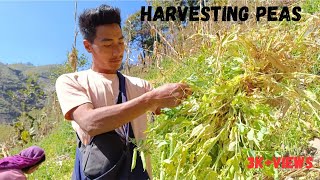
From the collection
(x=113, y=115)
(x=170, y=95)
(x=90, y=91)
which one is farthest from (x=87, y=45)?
(x=170, y=95)

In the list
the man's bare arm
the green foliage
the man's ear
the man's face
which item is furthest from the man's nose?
the green foliage

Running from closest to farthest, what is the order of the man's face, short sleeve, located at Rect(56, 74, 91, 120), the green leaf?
the green leaf < short sleeve, located at Rect(56, 74, 91, 120) < the man's face

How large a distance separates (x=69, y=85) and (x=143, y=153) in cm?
48

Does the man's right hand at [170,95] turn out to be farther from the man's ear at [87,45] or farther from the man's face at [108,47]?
the man's ear at [87,45]

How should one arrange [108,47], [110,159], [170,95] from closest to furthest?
[170,95]
[110,159]
[108,47]

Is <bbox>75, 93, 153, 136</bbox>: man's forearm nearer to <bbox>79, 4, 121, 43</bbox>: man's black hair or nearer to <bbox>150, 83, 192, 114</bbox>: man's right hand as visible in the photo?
<bbox>150, 83, 192, 114</bbox>: man's right hand

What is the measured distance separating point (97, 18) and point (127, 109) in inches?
18.4

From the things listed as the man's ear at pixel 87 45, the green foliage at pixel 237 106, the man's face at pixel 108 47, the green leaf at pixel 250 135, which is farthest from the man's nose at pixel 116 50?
the green leaf at pixel 250 135

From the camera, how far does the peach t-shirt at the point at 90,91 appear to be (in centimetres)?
123

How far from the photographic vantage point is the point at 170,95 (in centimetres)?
103

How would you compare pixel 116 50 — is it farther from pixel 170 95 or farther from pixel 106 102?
pixel 170 95

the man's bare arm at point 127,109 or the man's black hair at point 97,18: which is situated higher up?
the man's black hair at point 97,18

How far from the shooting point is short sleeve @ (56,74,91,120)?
1.21 meters

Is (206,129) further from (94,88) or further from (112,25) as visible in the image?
(112,25)
